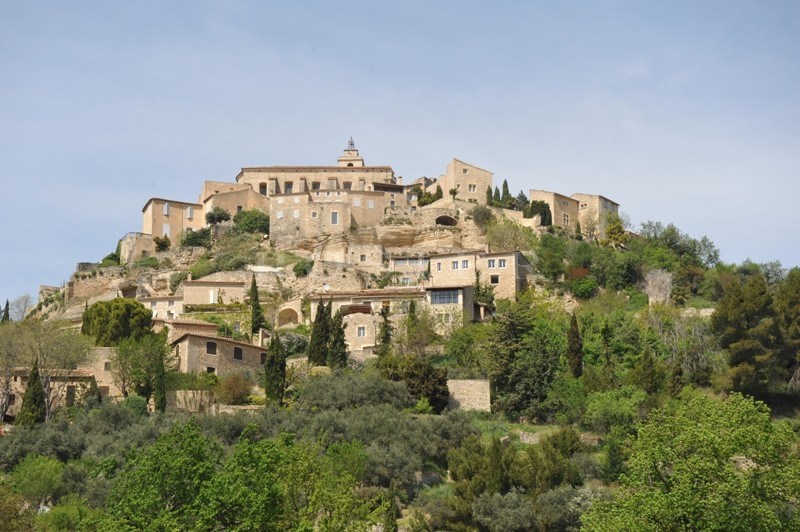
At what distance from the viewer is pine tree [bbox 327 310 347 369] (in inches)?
2173

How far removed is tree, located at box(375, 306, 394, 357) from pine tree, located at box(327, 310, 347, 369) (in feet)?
6.21

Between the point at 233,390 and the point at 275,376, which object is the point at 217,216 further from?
the point at 275,376

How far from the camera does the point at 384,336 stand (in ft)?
196

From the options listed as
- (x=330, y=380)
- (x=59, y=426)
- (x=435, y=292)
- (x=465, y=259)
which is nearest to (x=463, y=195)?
(x=465, y=259)

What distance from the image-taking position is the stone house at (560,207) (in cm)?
8682

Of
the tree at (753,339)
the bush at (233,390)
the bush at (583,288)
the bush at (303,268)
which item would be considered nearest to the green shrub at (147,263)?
the bush at (303,268)

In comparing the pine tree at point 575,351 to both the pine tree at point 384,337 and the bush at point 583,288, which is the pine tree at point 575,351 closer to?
the pine tree at point 384,337

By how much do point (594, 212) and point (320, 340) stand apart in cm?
3771

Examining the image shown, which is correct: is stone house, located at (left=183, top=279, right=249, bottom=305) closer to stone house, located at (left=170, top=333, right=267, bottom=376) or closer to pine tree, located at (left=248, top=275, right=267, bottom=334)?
pine tree, located at (left=248, top=275, right=267, bottom=334)

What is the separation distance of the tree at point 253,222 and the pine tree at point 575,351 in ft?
111

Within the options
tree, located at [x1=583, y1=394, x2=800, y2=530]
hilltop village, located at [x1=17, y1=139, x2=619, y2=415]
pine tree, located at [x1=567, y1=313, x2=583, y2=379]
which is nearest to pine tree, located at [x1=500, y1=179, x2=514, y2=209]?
hilltop village, located at [x1=17, y1=139, x2=619, y2=415]

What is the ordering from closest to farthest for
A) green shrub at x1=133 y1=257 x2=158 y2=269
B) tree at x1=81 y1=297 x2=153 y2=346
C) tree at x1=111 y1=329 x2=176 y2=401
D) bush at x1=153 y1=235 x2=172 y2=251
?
tree at x1=111 y1=329 x2=176 y2=401
tree at x1=81 y1=297 x2=153 y2=346
green shrub at x1=133 y1=257 x2=158 y2=269
bush at x1=153 y1=235 x2=172 y2=251

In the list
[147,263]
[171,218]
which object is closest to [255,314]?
[147,263]

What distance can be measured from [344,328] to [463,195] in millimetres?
29513
